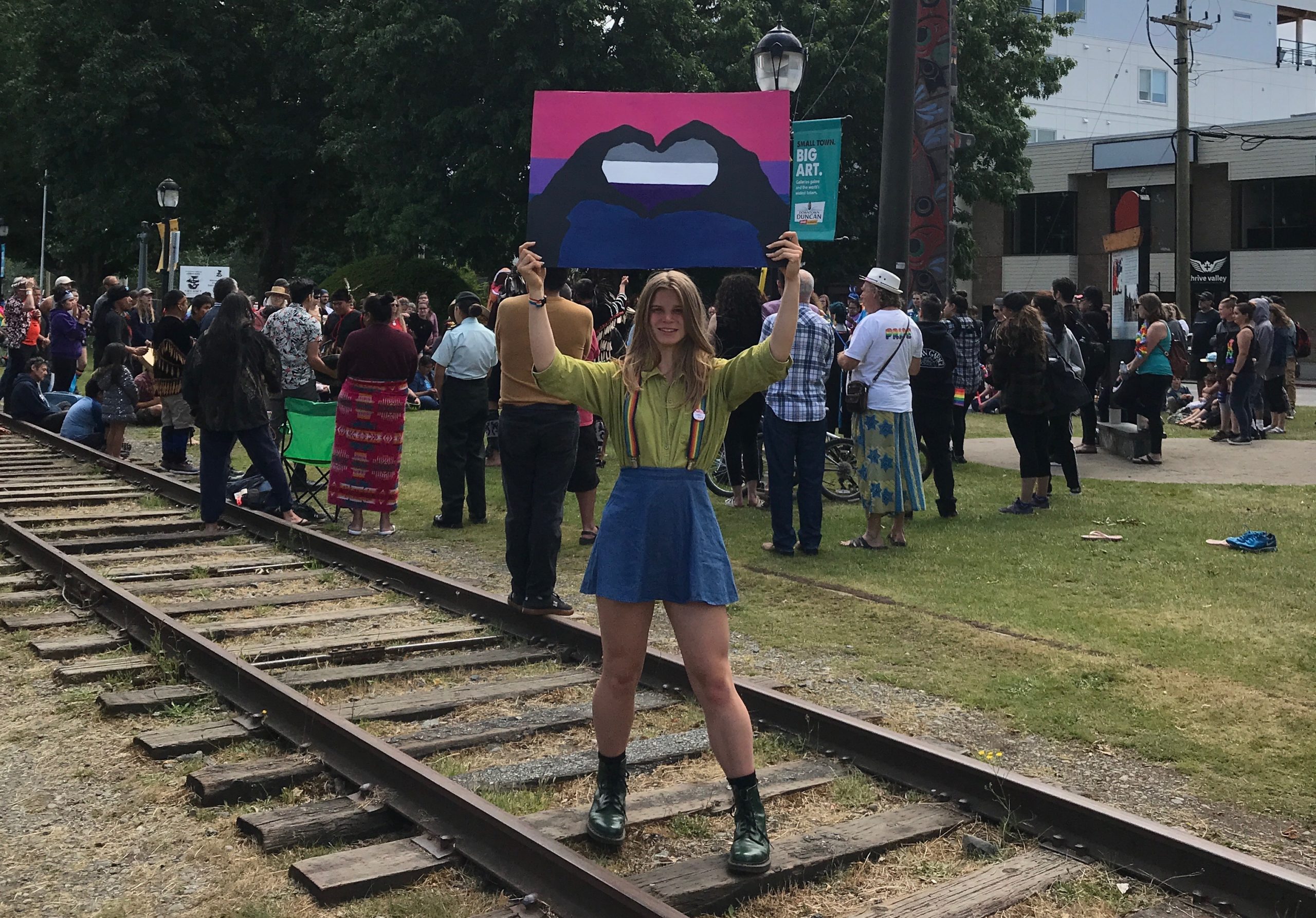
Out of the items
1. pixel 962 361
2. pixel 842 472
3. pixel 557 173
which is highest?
pixel 557 173

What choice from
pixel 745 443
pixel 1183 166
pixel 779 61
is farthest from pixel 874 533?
pixel 1183 166

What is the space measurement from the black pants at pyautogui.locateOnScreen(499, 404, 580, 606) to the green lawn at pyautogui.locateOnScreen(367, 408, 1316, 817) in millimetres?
1238

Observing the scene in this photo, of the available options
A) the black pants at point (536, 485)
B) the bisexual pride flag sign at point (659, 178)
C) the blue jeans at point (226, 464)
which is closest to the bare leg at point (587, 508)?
the black pants at point (536, 485)

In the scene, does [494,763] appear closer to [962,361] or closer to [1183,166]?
[962,361]

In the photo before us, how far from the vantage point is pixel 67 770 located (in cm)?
548

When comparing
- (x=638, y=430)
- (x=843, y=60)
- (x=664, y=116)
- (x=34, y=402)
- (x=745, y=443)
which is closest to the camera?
(x=638, y=430)

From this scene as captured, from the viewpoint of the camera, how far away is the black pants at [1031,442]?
11.9 m

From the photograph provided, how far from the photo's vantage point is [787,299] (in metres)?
4.40

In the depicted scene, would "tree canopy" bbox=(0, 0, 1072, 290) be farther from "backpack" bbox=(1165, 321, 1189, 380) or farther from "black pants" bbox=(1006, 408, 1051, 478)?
"black pants" bbox=(1006, 408, 1051, 478)

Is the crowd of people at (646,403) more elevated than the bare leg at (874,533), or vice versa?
the crowd of people at (646,403)

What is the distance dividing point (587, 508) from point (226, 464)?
3141 mm

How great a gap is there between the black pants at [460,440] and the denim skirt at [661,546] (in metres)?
6.64

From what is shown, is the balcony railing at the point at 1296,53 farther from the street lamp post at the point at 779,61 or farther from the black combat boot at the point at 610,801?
the black combat boot at the point at 610,801

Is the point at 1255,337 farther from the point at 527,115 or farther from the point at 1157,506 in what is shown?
the point at 527,115
